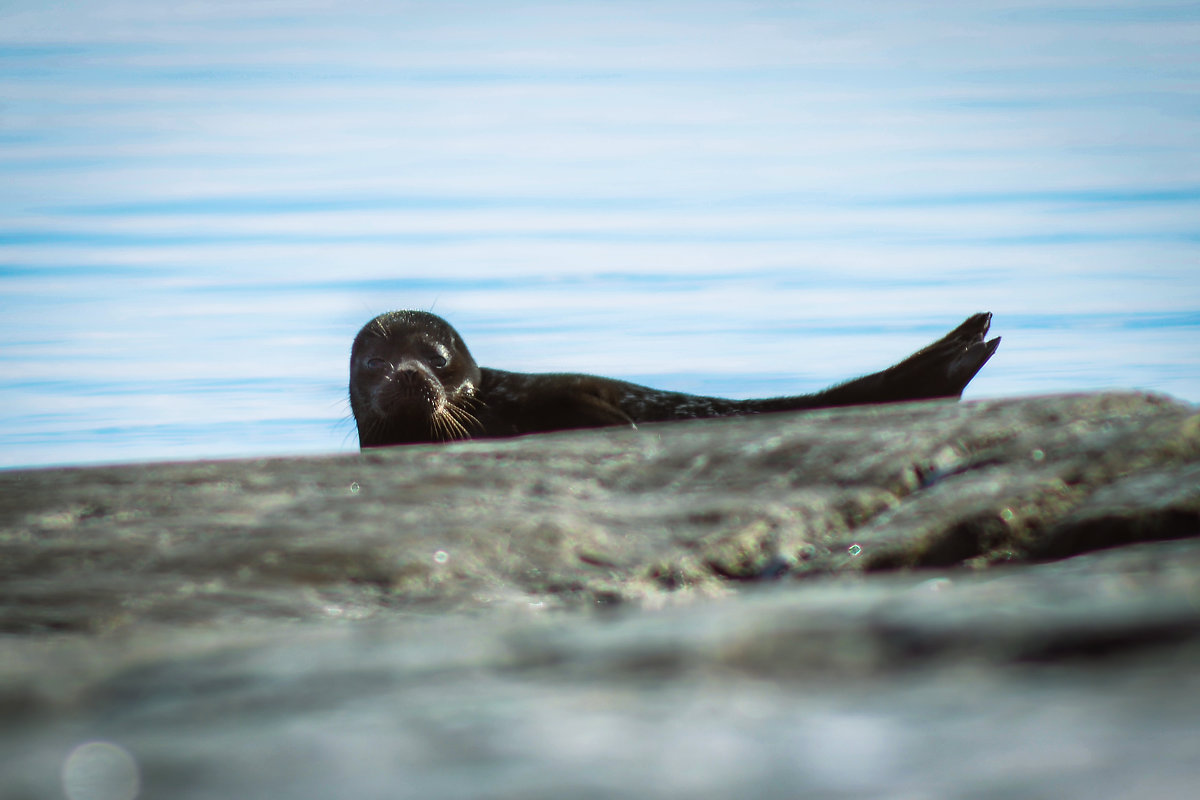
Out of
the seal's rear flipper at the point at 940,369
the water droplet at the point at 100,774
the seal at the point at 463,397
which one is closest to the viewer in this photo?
the water droplet at the point at 100,774

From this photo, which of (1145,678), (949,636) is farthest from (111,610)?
(1145,678)

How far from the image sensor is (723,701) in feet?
2.86

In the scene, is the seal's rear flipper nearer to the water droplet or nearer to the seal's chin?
the seal's chin

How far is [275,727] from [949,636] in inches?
21.7

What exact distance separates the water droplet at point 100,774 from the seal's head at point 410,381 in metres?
6.71

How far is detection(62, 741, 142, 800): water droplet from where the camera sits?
75cm

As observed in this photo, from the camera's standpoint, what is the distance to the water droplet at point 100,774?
0.75m

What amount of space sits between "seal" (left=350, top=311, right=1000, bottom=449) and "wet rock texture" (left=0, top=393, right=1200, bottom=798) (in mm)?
4636

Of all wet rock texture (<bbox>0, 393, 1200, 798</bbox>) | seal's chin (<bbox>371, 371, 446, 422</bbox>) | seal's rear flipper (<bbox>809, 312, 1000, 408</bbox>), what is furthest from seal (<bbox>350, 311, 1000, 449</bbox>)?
wet rock texture (<bbox>0, 393, 1200, 798</bbox>)

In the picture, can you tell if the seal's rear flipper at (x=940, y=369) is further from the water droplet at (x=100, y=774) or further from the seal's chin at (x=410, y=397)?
Answer: the water droplet at (x=100, y=774)

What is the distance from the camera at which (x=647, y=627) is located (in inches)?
43.6

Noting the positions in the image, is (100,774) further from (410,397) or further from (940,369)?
(410,397)

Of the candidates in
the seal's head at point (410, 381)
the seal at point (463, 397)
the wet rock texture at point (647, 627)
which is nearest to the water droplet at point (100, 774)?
the wet rock texture at point (647, 627)

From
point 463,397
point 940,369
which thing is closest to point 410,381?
point 463,397
